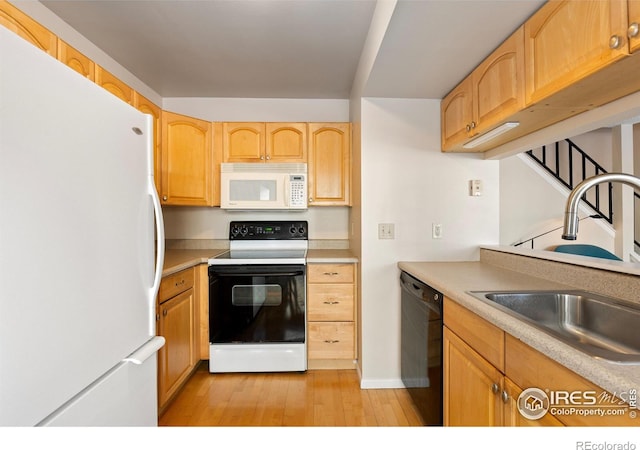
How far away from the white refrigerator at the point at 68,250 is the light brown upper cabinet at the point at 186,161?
1.47 m

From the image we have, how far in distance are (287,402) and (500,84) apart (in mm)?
2175

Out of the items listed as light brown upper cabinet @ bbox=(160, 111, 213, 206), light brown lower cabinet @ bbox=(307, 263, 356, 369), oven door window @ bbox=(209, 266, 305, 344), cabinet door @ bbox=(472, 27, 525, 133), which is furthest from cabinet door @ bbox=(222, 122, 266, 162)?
cabinet door @ bbox=(472, 27, 525, 133)

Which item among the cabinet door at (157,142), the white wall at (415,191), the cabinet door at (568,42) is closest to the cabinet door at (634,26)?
the cabinet door at (568,42)

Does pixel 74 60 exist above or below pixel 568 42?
above

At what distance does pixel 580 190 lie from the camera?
2.94 feet

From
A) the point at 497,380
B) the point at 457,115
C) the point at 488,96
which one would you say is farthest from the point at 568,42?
the point at 497,380

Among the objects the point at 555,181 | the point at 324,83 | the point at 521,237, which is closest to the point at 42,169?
the point at 324,83

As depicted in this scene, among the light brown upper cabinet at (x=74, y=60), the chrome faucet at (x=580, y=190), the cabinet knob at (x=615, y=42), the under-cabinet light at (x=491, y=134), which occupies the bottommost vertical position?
the chrome faucet at (x=580, y=190)

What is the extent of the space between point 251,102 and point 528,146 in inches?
92.1

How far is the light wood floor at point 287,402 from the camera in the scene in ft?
6.01

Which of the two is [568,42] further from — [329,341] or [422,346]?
[329,341]

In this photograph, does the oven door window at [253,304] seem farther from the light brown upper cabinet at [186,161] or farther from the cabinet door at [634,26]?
the cabinet door at [634,26]
